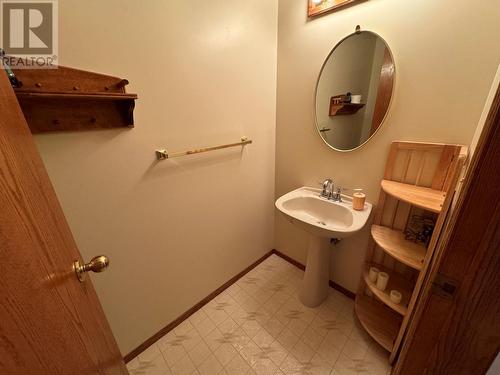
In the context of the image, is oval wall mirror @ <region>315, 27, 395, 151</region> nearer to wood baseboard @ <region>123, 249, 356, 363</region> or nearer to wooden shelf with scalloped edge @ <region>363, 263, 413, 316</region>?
wooden shelf with scalloped edge @ <region>363, 263, 413, 316</region>

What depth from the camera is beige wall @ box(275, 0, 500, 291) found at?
838 mm

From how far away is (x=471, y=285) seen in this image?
380 mm

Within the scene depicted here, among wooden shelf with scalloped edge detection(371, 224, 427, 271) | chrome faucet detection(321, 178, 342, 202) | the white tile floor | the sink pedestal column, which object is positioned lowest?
the white tile floor

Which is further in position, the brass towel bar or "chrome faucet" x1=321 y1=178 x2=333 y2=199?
"chrome faucet" x1=321 y1=178 x2=333 y2=199

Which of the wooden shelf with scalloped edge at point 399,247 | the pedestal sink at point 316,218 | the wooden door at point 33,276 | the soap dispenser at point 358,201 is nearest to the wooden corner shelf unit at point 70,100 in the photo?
the wooden door at point 33,276

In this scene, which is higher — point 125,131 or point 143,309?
point 125,131

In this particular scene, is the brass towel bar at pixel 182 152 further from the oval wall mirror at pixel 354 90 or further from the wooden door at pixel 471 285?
the wooden door at pixel 471 285

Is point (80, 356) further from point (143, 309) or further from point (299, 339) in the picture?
point (299, 339)

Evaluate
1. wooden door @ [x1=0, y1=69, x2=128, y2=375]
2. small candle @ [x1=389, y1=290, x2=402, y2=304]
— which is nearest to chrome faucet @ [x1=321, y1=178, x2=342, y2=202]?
small candle @ [x1=389, y1=290, x2=402, y2=304]

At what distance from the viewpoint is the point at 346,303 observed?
153 centimetres

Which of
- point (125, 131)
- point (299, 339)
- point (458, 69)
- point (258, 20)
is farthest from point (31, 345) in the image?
point (258, 20)

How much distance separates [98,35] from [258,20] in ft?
3.22

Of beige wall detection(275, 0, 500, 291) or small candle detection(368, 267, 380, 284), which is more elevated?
beige wall detection(275, 0, 500, 291)

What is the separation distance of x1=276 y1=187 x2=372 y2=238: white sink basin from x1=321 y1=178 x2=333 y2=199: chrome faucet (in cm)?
4
